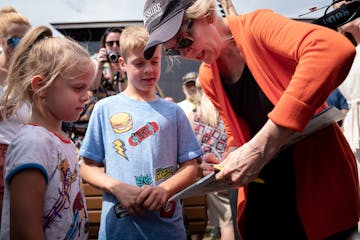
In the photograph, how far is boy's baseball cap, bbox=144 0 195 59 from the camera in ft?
4.34

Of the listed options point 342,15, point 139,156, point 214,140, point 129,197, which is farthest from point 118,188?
point 214,140

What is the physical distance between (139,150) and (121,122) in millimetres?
182

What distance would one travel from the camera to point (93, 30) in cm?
546

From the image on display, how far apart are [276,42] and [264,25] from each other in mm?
86

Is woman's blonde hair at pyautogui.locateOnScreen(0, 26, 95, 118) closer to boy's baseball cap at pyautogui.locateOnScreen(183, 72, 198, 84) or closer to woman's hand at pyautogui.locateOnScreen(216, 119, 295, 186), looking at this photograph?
woman's hand at pyautogui.locateOnScreen(216, 119, 295, 186)

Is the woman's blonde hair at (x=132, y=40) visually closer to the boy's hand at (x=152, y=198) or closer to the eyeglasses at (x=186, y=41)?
the eyeglasses at (x=186, y=41)

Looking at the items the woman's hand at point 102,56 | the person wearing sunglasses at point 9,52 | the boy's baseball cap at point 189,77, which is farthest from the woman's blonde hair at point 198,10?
the boy's baseball cap at point 189,77

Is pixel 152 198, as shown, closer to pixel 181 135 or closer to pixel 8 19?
pixel 181 135

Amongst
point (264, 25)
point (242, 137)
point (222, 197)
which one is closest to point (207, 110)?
point (222, 197)

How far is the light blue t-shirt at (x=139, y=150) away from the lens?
1789mm

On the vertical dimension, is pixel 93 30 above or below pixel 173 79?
Result: above

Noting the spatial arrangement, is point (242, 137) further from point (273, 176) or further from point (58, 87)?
point (58, 87)

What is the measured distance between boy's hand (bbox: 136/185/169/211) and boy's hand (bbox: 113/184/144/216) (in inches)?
0.8

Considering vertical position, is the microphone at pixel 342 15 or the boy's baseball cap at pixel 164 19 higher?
the microphone at pixel 342 15
